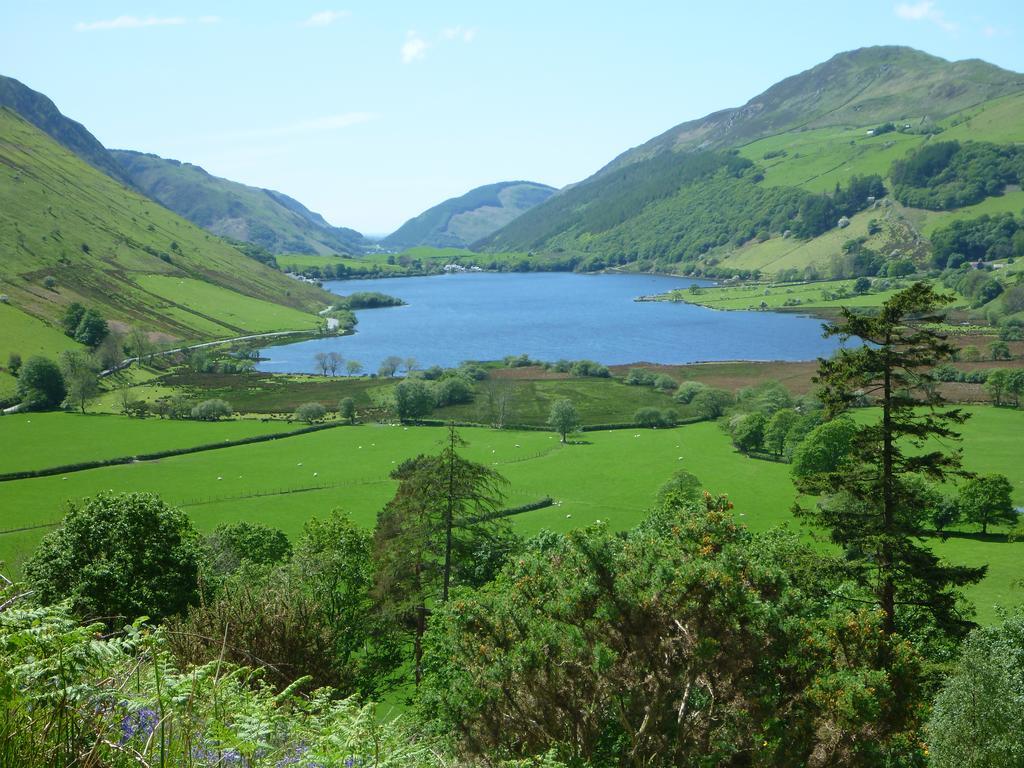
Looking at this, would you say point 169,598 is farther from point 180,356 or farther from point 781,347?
point 781,347

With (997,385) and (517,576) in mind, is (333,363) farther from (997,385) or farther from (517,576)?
(517,576)

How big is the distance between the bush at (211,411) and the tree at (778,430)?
7027 cm

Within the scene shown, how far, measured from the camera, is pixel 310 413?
105 metres

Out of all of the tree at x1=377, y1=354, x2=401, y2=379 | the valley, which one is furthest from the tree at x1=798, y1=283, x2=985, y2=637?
the tree at x1=377, y1=354, x2=401, y2=379

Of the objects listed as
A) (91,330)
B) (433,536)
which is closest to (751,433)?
(433,536)

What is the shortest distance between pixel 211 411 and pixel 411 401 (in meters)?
27.1

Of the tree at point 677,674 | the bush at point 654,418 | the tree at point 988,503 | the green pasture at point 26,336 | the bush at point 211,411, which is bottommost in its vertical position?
the bush at point 211,411

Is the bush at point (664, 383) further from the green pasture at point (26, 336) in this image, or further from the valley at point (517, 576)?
the green pasture at point (26, 336)

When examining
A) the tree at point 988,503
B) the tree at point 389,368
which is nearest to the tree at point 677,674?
the tree at point 988,503

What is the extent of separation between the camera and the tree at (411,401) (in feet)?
342

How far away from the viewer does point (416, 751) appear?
708cm

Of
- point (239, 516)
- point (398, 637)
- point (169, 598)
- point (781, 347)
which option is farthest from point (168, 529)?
point (781, 347)

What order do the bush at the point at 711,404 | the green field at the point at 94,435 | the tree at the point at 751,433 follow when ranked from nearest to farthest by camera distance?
the green field at the point at 94,435
the tree at the point at 751,433
the bush at the point at 711,404

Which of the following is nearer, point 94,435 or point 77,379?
point 94,435
